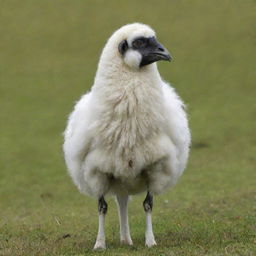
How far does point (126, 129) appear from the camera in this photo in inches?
391

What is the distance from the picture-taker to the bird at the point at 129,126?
9938 mm

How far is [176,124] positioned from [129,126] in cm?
85

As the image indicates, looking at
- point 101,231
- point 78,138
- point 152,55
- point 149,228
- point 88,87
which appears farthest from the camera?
point 88,87

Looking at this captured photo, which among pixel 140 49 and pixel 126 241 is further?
pixel 126 241

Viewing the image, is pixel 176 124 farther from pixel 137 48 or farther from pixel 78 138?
pixel 78 138

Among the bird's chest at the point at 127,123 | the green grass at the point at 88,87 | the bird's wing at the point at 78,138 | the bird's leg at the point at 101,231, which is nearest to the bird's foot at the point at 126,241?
the green grass at the point at 88,87

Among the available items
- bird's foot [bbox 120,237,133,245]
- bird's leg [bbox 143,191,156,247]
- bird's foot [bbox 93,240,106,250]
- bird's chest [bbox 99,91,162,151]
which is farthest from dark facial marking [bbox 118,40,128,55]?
bird's foot [bbox 120,237,133,245]

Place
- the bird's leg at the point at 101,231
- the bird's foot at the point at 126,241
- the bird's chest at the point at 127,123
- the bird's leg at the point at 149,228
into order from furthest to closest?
the bird's foot at the point at 126,241, the bird's leg at the point at 101,231, the bird's leg at the point at 149,228, the bird's chest at the point at 127,123

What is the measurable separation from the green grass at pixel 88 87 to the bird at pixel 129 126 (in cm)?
111

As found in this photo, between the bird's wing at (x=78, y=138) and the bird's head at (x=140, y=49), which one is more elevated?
the bird's head at (x=140, y=49)

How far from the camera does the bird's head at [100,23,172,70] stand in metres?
10.1

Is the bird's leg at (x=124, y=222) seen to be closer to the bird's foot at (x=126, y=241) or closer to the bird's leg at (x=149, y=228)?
the bird's foot at (x=126, y=241)

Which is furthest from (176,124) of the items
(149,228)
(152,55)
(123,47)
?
(149,228)

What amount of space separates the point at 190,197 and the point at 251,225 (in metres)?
7.82
